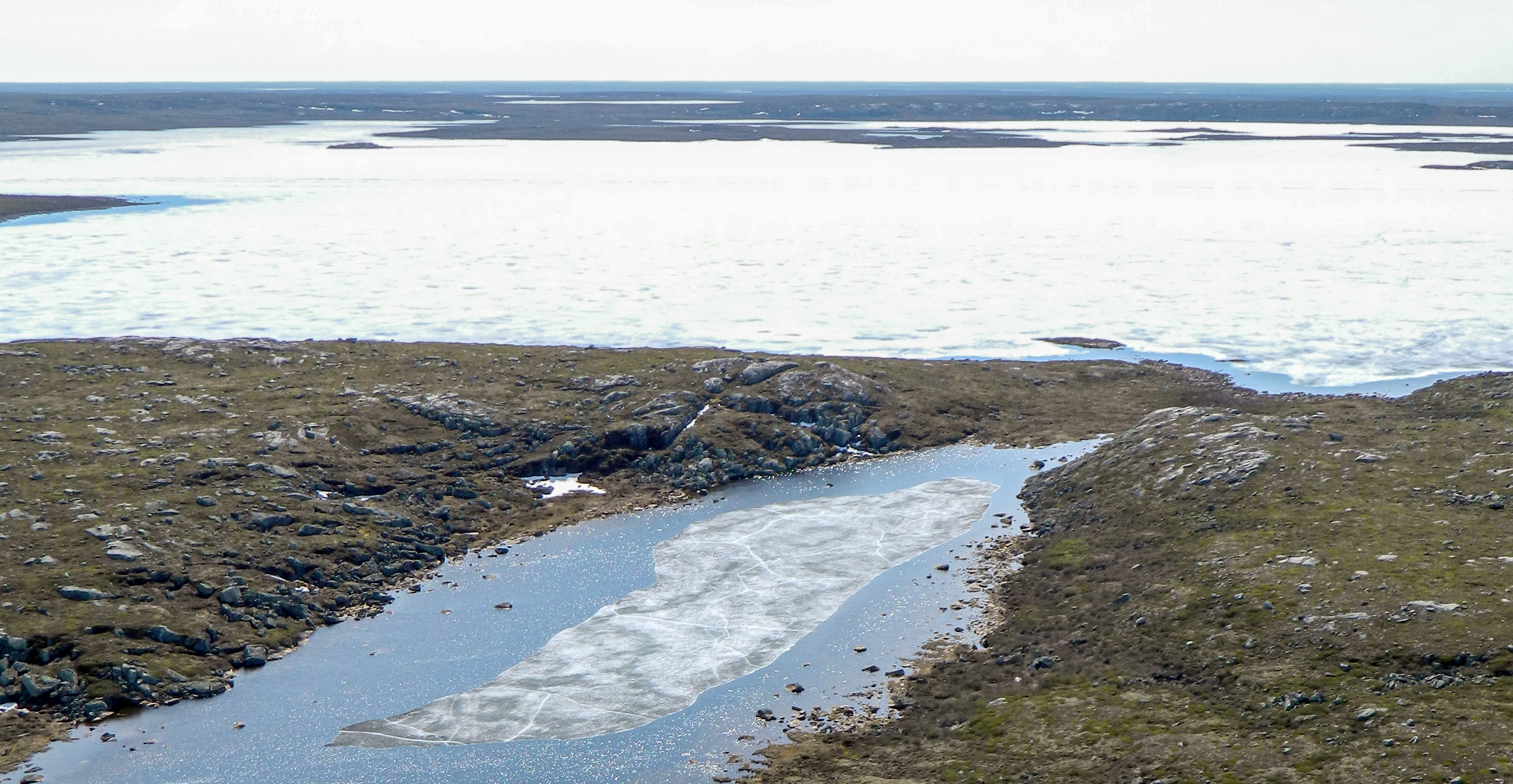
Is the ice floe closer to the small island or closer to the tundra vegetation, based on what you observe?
the tundra vegetation

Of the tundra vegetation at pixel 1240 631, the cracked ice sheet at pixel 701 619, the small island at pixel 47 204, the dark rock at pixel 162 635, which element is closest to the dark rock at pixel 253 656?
the dark rock at pixel 162 635

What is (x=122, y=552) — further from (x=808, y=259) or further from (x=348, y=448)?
(x=808, y=259)

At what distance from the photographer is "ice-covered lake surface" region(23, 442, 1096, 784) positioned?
23109mm

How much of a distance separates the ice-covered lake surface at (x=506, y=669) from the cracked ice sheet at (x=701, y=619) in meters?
0.34

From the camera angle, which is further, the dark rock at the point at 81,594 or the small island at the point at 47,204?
the small island at the point at 47,204

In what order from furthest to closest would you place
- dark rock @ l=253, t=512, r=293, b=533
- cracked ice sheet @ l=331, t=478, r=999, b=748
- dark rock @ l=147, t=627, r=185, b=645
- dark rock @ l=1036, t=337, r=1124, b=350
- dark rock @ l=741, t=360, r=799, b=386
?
dark rock @ l=1036, t=337, r=1124, b=350 < dark rock @ l=741, t=360, r=799, b=386 < dark rock @ l=253, t=512, r=293, b=533 < dark rock @ l=147, t=627, r=185, b=645 < cracked ice sheet @ l=331, t=478, r=999, b=748

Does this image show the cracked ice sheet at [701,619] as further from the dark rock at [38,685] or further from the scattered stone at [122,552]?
the scattered stone at [122,552]

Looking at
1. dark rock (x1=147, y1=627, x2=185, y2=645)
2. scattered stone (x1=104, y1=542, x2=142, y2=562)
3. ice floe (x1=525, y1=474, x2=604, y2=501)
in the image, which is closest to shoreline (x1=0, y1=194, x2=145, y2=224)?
ice floe (x1=525, y1=474, x2=604, y2=501)

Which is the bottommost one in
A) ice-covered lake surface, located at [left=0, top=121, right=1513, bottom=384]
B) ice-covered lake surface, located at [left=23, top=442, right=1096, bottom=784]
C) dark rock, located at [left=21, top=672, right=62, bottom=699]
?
ice-covered lake surface, located at [left=23, top=442, right=1096, bottom=784]

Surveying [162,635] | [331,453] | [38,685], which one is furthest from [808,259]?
[38,685]

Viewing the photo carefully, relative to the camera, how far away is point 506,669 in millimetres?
27156

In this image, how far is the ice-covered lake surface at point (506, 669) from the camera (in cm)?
2311

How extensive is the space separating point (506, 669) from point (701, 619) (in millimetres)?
4948

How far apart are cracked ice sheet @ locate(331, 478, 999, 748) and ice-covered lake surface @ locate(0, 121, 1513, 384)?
16833mm
